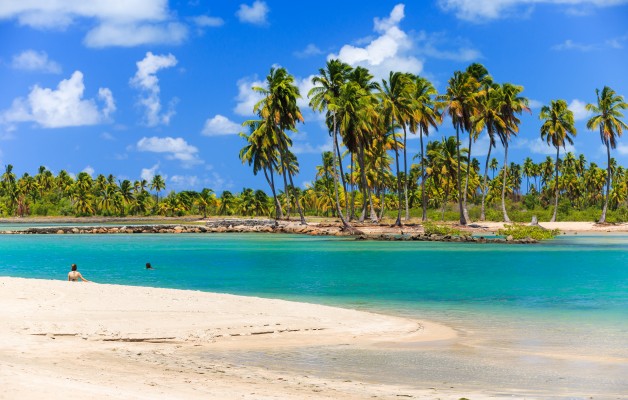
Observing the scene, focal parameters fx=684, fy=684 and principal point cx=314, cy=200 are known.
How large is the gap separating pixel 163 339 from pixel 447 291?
609 inches

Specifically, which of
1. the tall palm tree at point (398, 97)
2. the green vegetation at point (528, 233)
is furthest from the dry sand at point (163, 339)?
the tall palm tree at point (398, 97)

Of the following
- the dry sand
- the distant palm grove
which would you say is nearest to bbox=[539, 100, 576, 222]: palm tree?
the distant palm grove

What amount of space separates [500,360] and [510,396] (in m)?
3.25

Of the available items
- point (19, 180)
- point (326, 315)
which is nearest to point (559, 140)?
point (326, 315)

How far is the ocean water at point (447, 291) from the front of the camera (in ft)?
42.3

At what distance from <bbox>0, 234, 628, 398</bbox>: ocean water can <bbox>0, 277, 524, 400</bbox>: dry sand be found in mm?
1047

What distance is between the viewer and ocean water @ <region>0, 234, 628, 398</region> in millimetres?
12906

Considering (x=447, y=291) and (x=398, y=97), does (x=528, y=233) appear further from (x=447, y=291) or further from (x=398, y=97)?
(x=447, y=291)

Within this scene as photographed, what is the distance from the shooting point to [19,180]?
168750mm

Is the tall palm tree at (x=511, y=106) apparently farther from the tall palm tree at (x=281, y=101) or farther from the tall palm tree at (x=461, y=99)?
the tall palm tree at (x=281, y=101)

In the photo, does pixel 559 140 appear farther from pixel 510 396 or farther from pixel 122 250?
pixel 510 396

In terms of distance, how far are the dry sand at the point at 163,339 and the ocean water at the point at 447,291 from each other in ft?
3.43

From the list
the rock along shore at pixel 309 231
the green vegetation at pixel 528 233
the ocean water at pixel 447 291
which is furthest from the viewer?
the rock along shore at pixel 309 231

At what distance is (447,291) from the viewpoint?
27734mm
